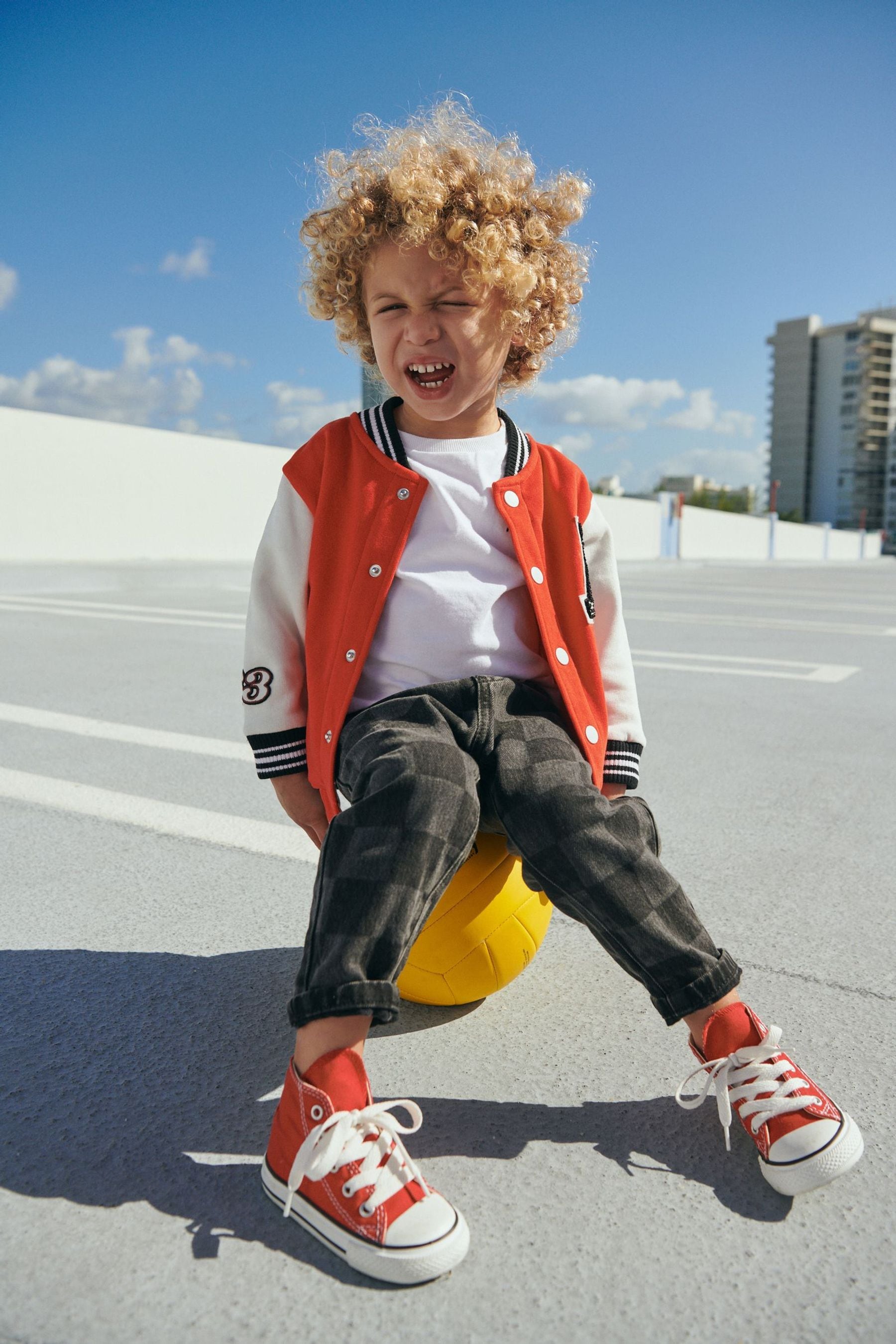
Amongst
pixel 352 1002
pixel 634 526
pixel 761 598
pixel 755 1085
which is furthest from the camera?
pixel 634 526

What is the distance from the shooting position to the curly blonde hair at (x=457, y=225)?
1.94m

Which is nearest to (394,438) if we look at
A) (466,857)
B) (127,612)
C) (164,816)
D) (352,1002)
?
(466,857)

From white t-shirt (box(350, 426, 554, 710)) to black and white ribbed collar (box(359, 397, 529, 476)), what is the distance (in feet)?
0.07

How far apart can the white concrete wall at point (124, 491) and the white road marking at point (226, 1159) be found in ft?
38.9

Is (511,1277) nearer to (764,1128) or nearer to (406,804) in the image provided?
(764,1128)

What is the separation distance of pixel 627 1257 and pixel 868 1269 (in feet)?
0.96

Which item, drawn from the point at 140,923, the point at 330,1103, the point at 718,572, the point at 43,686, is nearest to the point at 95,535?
the point at 43,686

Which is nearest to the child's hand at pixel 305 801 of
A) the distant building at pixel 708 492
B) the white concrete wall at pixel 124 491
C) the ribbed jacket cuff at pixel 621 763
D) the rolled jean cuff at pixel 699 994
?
the ribbed jacket cuff at pixel 621 763

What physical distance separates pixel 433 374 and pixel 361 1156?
4.39 ft

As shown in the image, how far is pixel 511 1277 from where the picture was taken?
1.27m

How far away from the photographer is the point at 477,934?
1.86 meters

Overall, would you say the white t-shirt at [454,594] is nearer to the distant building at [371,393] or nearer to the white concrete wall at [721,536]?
the distant building at [371,393]

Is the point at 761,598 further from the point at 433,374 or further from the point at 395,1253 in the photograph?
the point at 395,1253

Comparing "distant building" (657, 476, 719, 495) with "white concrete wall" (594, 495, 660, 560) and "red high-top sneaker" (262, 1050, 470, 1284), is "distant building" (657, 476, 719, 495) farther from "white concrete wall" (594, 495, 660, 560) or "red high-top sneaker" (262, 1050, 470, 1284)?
"red high-top sneaker" (262, 1050, 470, 1284)
